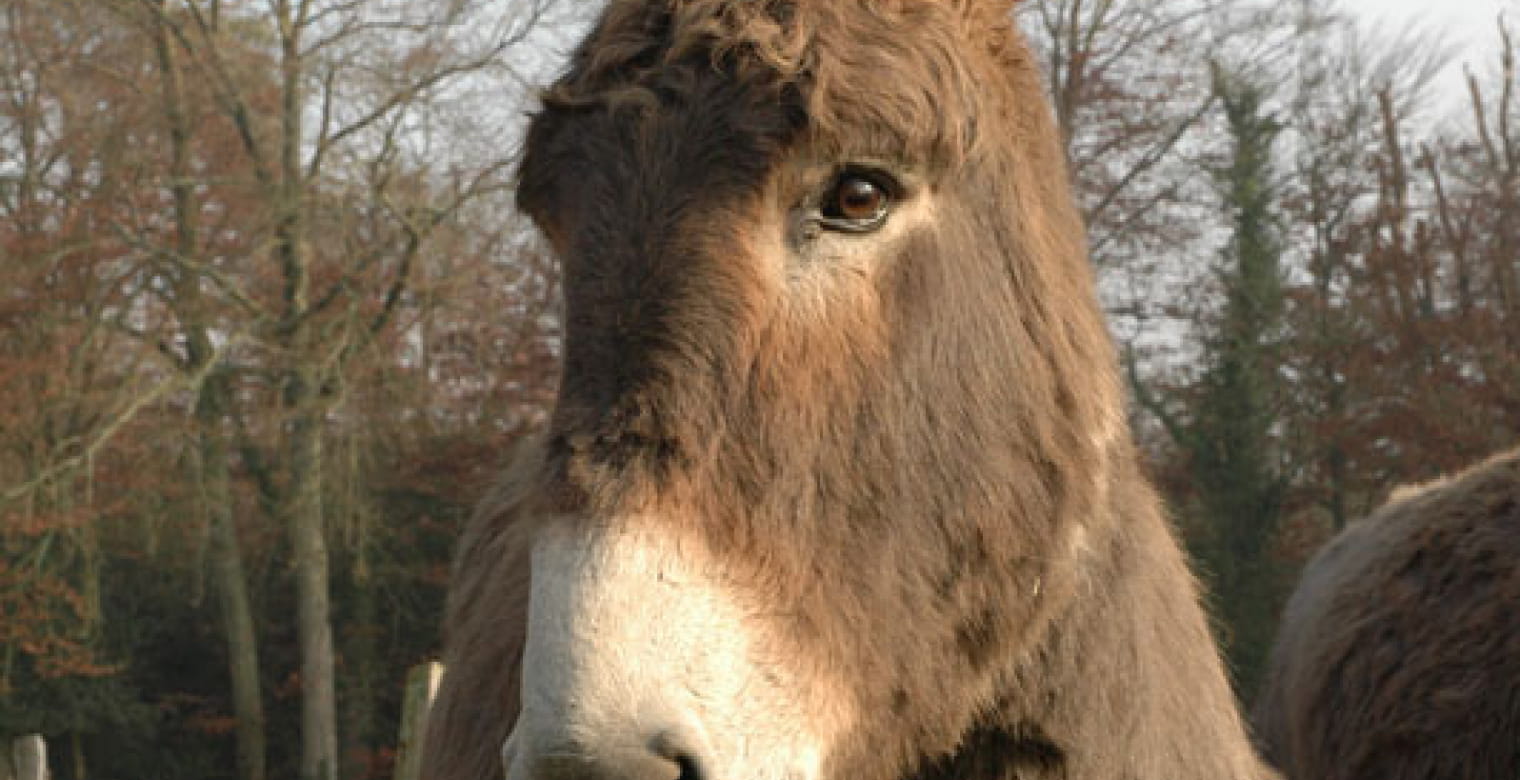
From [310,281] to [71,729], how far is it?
8.36 m

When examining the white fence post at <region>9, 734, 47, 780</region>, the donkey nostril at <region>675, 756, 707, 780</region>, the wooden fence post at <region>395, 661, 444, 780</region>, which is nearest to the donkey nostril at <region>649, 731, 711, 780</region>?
the donkey nostril at <region>675, 756, 707, 780</region>

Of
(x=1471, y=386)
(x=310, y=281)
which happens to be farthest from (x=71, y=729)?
(x=1471, y=386)

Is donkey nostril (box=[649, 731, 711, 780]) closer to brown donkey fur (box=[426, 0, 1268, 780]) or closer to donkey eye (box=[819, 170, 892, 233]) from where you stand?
brown donkey fur (box=[426, 0, 1268, 780])

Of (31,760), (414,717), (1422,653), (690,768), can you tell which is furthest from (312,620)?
(690,768)

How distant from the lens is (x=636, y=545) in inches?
69.0

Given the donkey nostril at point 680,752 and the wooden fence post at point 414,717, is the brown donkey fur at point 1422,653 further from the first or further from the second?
the wooden fence post at point 414,717

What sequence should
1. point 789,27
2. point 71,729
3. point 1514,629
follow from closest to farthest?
point 789,27 < point 1514,629 < point 71,729

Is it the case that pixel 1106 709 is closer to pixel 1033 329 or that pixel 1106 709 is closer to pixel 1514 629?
pixel 1033 329

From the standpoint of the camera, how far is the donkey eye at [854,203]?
2078 millimetres

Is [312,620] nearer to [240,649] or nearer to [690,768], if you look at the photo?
[240,649]

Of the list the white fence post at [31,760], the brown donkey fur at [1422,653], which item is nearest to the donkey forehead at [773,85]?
the brown donkey fur at [1422,653]

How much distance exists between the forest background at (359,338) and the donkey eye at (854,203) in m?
13.1

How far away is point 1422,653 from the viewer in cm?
450

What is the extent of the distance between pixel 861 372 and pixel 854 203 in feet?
0.87
